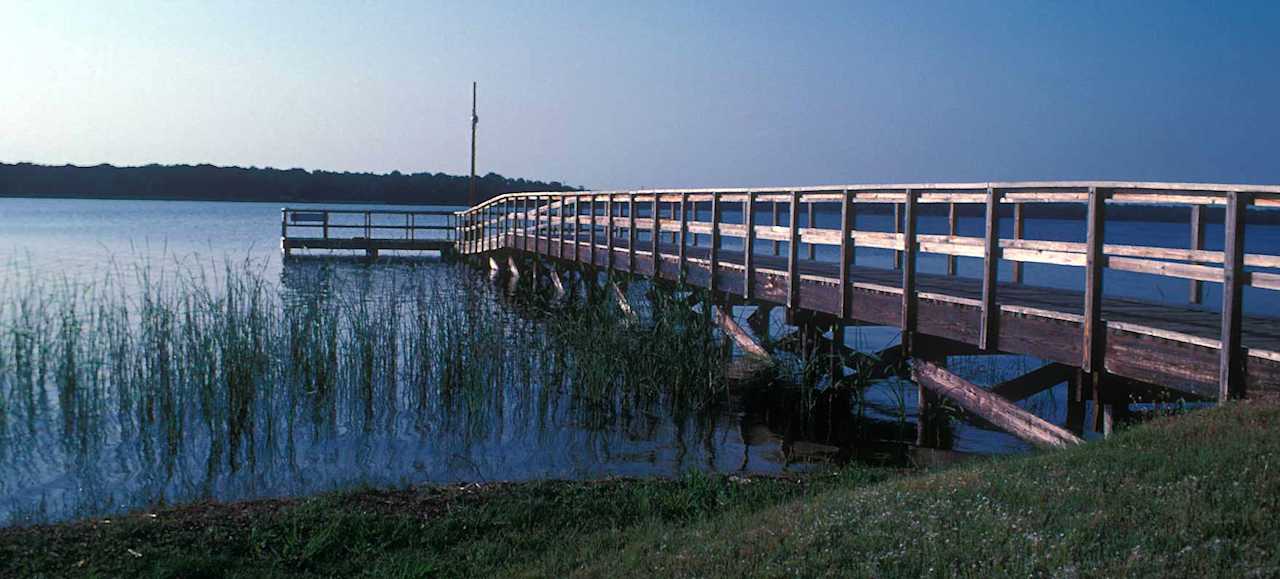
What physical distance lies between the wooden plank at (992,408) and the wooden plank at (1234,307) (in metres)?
1.31

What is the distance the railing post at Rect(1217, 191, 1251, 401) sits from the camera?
732cm

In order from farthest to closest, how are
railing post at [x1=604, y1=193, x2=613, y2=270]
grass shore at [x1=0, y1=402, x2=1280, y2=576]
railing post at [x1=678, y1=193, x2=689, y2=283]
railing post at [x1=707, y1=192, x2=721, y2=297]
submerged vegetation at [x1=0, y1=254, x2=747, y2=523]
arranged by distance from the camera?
railing post at [x1=604, y1=193, x2=613, y2=270] < railing post at [x1=678, y1=193, x2=689, y2=283] < railing post at [x1=707, y1=192, x2=721, y2=297] < submerged vegetation at [x1=0, y1=254, x2=747, y2=523] < grass shore at [x1=0, y1=402, x2=1280, y2=576]

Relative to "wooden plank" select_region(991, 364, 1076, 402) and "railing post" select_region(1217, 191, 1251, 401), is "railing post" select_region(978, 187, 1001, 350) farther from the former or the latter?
"railing post" select_region(1217, 191, 1251, 401)

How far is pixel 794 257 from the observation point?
1288 centimetres

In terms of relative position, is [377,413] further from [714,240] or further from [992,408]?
[992,408]

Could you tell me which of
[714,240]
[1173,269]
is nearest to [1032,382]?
[1173,269]

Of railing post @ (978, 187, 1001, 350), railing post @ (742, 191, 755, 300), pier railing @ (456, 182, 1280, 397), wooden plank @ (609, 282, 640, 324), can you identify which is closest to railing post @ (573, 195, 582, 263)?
pier railing @ (456, 182, 1280, 397)

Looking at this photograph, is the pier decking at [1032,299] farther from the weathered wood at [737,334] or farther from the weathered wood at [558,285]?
the weathered wood at [558,285]

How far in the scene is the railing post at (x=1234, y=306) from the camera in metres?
7.32

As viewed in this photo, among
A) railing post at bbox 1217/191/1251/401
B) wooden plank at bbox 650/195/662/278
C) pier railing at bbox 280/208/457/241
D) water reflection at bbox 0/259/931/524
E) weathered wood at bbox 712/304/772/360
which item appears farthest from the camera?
pier railing at bbox 280/208/457/241

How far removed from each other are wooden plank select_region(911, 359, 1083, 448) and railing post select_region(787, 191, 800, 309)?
2.01 metres

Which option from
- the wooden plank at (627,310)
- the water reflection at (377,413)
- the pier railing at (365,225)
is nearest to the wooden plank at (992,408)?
the water reflection at (377,413)

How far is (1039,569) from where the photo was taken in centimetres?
469

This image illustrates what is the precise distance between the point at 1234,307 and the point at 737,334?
26.1 feet
